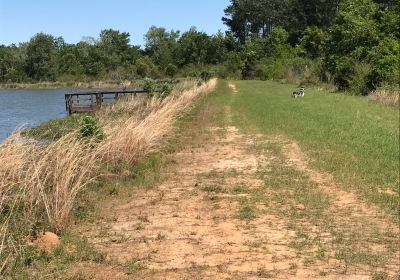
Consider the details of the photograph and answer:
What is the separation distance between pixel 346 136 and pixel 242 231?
27.2ft

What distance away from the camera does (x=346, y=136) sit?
14.1 m

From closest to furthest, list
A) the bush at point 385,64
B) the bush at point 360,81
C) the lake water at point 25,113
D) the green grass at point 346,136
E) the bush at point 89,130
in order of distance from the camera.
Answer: the green grass at point 346,136
the bush at point 89,130
the lake water at point 25,113
the bush at point 385,64
the bush at point 360,81

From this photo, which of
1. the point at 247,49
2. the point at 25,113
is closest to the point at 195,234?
the point at 25,113

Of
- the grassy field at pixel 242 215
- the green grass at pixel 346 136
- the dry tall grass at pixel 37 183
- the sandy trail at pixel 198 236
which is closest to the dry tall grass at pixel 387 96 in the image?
the green grass at pixel 346 136

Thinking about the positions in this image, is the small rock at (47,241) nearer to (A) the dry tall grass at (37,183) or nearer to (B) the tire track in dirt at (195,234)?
(A) the dry tall grass at (37,183)

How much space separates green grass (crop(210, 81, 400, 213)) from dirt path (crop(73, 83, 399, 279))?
1.59ft

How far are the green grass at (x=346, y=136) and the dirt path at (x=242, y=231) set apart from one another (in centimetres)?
49

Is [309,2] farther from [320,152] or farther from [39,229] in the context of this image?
[39,229]

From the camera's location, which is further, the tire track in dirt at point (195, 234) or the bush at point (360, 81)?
the bush at point (360, 81)

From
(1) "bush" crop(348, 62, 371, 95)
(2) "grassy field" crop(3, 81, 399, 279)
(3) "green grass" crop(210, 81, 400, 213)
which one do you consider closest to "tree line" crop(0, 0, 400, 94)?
(1) "bush" crop(348, 62, 371, 95)

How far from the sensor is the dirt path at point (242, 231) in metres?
5.41

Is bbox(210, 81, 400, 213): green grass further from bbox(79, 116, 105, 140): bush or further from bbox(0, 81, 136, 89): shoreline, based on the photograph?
bbox(0, 81, 136, 89): shoreline

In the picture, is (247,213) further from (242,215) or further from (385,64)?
(385,64)

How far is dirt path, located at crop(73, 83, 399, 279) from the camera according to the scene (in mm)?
5410
